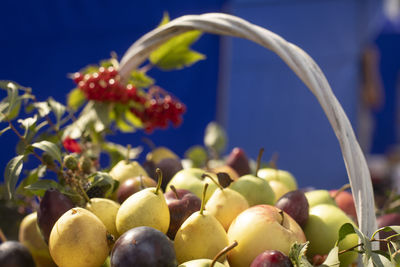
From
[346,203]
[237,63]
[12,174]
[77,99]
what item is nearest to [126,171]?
[12,174]

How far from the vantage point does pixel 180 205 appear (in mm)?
590

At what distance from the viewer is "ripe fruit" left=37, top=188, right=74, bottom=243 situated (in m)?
0.57

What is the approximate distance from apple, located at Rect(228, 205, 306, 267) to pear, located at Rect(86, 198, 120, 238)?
0.54ft

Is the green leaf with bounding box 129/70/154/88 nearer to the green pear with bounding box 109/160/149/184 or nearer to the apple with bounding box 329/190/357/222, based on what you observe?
the green pear with bounding box 109/160/149/184

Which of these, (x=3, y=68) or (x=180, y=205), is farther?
(x=3, y=68)

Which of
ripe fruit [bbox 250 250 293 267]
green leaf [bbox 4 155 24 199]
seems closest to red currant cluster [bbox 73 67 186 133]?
green leaf [bbox 4 155 24 199]

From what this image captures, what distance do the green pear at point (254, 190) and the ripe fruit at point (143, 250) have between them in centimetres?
22

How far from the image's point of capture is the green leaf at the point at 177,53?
0.95 metres

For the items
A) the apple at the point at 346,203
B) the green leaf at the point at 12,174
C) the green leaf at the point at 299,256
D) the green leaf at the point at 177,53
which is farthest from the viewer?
the green leaf at the point at 177,53

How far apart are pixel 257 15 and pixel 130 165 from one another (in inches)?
86.4

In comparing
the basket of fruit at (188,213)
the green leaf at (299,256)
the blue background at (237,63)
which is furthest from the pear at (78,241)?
the blue background at (237,63)

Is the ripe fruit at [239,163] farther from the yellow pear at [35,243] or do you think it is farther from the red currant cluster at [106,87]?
the yellow pear at [35,243]

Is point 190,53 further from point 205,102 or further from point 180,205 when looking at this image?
point 205,102

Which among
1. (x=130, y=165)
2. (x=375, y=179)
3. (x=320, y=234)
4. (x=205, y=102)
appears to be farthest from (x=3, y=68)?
(x=375, y=179)
